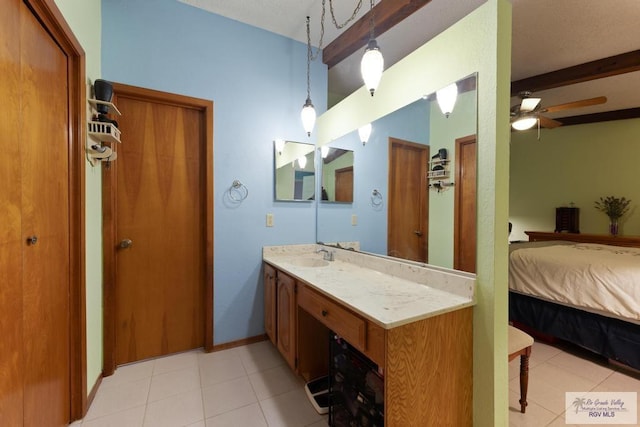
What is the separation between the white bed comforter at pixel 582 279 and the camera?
76.2 inches

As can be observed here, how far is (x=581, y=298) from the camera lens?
2.14m

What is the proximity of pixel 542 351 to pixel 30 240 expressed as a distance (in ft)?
11.8

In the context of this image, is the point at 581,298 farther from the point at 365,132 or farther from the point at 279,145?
the point at 279,145

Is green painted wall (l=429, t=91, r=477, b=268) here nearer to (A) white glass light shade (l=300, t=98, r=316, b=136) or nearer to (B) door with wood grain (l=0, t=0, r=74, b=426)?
(A) white glass light shade (l=300, t=98, r=316, b=136)

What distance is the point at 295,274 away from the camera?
5.81 ft

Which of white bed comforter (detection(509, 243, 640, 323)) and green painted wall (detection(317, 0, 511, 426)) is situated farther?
white bed comforter (detection(509, 243, 640, 323))

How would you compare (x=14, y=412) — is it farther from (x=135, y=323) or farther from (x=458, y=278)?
(x=458, y=278)

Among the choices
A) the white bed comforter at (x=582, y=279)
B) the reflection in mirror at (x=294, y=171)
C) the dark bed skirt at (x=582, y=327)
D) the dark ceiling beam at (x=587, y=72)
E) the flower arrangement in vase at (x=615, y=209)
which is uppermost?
the dark ceiling beam at (x=587, y=72)

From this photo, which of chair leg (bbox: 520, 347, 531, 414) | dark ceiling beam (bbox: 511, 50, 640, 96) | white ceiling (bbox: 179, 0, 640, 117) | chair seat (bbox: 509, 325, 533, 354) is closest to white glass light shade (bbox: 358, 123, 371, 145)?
white ceiling (bbox: 179, 0, 640, 117)

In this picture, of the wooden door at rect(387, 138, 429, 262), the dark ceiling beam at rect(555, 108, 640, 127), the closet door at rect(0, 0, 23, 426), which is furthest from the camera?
the dark ceiling beam at rect(555, 108, 640, 127)

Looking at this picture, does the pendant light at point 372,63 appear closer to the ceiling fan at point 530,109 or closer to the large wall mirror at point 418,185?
the large wall mirror at point 418,185

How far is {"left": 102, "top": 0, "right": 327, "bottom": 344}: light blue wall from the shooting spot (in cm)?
197

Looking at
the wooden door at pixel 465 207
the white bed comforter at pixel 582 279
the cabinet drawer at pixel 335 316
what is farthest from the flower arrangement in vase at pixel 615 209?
the cabinet drawer at pixel 335 316

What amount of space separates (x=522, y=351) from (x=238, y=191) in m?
2.28
